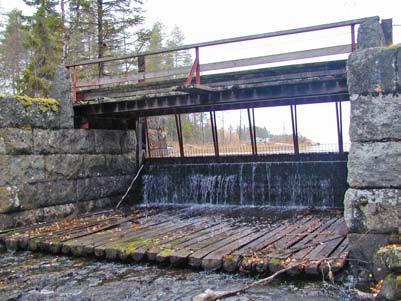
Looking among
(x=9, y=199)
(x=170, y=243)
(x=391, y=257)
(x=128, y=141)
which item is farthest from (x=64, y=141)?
(x=391, y=257)

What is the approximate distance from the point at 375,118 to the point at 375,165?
22.6 inches

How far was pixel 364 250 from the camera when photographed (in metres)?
5.42

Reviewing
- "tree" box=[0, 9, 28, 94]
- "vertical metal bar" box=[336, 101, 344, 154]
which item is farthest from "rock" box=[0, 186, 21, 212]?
"tree" box=[0, 9, 28, 94]

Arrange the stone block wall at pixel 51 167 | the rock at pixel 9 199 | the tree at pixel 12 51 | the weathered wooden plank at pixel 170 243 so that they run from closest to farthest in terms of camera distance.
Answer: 1. the weathered wooden plank at pixel 170 243
2. the rock at pixel 9 199
3. the stone block wall at pixel 51 167
4. the tree at pixel 12 51

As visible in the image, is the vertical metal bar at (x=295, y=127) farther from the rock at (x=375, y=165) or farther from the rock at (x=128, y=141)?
the rock at (x=375, y=165)

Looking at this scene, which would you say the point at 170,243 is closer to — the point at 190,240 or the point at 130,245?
the point at 190,240

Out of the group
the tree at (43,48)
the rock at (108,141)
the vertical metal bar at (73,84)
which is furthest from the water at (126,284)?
the tree at (43,48)

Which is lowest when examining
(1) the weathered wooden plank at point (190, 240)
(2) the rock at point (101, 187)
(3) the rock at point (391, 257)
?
(1) the weathered wooden plank at point (190, 240)

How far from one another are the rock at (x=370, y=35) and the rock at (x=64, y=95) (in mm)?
8109

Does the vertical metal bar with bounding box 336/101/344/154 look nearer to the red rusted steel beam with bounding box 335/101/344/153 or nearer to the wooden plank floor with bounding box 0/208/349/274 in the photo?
the red rusted steel beam with bounding box 335/101/344/153

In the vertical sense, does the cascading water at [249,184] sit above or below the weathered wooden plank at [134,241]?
above

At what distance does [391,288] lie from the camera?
178 inches

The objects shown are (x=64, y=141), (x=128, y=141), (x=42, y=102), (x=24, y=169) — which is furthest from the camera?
(x=128, y=141)

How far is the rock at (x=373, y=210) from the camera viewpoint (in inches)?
204
